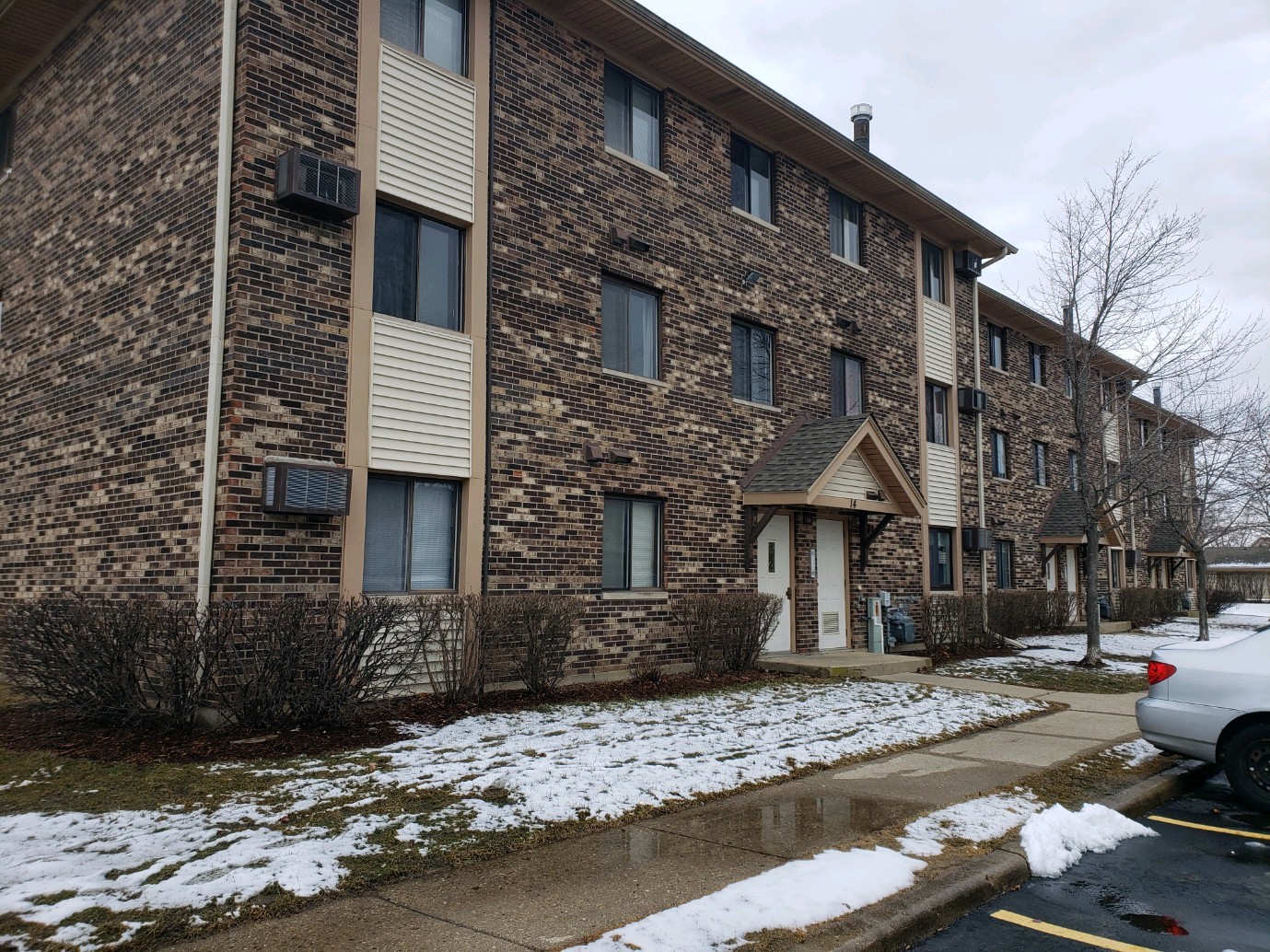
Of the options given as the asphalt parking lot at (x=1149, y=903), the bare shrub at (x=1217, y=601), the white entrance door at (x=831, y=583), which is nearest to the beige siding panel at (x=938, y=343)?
the white entrance door at (x=831, y=583)

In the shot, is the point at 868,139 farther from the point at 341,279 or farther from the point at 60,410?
the point at 60,410

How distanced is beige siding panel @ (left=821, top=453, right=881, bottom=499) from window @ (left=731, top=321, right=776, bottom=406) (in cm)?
162

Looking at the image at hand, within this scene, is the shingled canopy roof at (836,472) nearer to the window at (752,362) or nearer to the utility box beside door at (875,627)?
the window at (752,362)

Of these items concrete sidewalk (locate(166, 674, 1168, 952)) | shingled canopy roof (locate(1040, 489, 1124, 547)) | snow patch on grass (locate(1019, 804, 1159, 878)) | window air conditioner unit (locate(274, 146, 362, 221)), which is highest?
window air conditioner unit (locate(274, 146, 362, 221))

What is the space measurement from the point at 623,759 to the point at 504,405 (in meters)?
4.96

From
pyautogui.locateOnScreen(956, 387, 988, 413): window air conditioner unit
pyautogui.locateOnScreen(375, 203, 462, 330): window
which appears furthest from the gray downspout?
pyautogui.locateOnScreen(956, 387, 988, 413): window air conditioner unit

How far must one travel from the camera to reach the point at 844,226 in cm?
1756

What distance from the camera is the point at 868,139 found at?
68.7 feet

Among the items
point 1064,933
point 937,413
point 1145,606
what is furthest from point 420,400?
point 1145,606

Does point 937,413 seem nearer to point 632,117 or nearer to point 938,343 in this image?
point 938,343

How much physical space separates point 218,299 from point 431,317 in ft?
7.89

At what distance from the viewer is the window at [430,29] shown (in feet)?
34.8

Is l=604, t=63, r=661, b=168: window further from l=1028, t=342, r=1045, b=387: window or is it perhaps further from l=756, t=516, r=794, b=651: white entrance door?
l=1028, t=342, r=1045, b=387: window

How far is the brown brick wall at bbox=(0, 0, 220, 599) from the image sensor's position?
9250 mm
